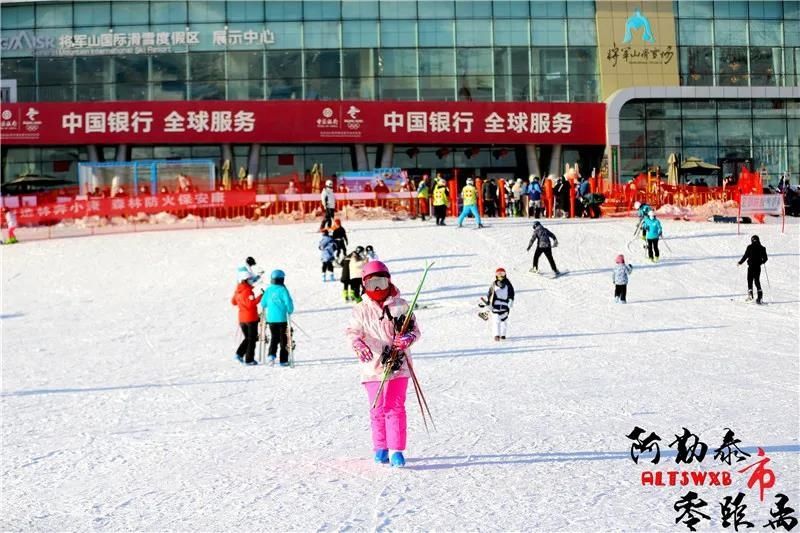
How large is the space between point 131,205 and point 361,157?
537 inches

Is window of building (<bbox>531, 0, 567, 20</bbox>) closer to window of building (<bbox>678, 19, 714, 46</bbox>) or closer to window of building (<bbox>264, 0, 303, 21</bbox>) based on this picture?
window of building (<bbox>678, 19, 714, 46</bbox>)

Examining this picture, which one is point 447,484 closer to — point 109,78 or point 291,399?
point 291,399

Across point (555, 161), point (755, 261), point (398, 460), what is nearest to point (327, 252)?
point (755, 261)

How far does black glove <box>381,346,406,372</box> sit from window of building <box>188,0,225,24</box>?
125 feet

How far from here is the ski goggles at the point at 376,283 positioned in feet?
23.8

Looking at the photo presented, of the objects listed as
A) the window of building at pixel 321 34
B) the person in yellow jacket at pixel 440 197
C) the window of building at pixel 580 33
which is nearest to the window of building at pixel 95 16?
the window of building at pixel 321 34

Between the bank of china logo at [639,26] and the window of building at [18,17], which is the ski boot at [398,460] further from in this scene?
the window of building at [18,17]

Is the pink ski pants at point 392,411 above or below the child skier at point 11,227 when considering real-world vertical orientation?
below

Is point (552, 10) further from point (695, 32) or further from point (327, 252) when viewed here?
point (327, 252)

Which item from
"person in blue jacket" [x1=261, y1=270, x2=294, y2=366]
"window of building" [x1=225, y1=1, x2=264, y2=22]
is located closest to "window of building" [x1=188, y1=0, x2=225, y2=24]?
"window of building" [x1=225, y1=1, x2=264, y2=22]

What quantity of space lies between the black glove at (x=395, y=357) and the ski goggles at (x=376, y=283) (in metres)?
0.42

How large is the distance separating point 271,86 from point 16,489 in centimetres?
3679

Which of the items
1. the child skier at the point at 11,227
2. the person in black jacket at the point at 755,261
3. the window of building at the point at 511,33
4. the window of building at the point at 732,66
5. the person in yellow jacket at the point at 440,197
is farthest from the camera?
the window of building at the point at 732,66

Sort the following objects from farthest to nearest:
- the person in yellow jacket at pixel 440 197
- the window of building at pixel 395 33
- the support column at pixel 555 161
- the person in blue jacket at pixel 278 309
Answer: the support column at pixel 555 161, the window of building at pixel 395 33, the person in yellow jacket at pixel 440 197, the person in blue jacket at pixel 278 309
